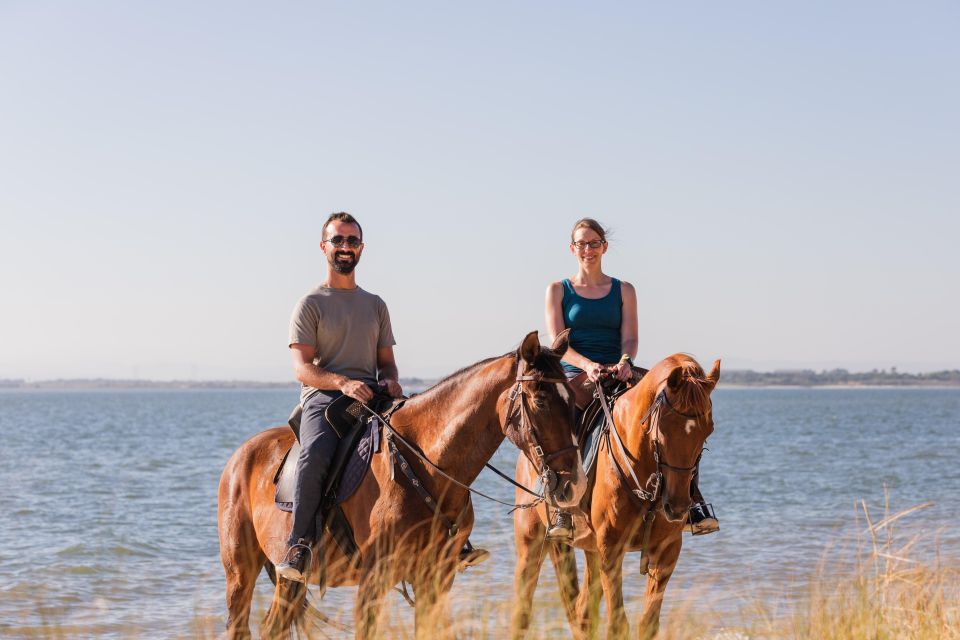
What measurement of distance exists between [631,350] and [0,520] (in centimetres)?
1742

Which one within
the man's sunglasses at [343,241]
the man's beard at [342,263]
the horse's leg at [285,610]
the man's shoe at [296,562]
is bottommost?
the horse's leg at [285,610]

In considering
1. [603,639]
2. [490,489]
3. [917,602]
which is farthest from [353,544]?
[490,489]

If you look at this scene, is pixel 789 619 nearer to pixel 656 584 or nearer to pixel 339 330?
pixel 656 584

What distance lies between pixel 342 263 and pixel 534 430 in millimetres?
1818

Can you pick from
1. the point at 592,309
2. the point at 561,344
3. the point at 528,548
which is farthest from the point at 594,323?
the point at 561,344

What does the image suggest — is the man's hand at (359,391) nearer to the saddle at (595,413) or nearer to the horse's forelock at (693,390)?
the horse's forelock at (693,390)

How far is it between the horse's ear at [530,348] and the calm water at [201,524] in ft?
4.95

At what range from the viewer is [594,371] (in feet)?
24.5

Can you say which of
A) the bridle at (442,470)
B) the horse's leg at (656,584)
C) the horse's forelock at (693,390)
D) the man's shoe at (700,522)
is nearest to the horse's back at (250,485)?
the bridle at (442,470)

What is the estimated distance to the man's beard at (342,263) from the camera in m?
6.64

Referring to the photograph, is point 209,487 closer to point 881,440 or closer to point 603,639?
A: point 603,639

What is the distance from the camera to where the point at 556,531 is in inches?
264

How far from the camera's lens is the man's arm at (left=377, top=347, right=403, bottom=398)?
669cm

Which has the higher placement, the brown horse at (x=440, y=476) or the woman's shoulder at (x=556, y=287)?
the woman's shoulder at (x=556, y=287)
